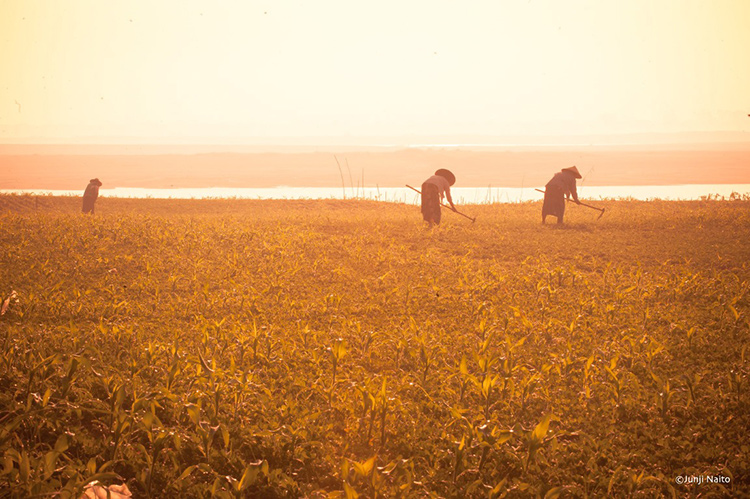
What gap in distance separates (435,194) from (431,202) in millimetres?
299

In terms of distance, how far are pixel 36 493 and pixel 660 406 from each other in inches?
193

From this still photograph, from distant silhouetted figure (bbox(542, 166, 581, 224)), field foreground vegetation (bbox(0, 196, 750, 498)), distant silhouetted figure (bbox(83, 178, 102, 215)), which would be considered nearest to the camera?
field foreground vegetation (bbox(0, 196, 750, 498))

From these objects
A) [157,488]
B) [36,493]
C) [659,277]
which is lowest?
[157,488]

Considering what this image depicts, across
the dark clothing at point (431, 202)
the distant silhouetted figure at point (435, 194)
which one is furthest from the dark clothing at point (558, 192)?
the dark clothing at point (431, 202)

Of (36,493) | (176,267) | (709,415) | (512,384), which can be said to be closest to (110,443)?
(36,493)

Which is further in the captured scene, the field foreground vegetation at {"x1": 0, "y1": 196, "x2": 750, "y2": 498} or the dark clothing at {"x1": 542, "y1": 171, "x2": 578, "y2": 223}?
the dark clothing at {"x1": 542, "y1": 171, "x2": 578, "y2": 223}

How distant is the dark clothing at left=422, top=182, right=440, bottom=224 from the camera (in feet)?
52.9

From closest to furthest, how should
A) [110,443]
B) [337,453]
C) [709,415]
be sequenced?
[110,443], [337,453], [709,415]

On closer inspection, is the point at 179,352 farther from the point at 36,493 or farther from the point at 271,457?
the point at 36,493

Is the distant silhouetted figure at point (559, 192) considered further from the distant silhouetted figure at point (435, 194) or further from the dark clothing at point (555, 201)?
the distant silhouetted figure at point (435, 194)

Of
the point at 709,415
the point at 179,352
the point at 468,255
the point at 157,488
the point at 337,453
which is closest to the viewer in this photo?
the point at 157,488

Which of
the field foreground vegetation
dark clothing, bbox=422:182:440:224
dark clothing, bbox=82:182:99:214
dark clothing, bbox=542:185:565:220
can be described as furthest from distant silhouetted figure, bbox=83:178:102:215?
dark clothing, bbox=542:185:565:220

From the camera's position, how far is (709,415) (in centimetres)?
489

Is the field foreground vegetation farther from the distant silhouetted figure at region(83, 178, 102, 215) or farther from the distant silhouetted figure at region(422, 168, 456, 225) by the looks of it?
the distant silhouetted figure at region(83, 178, 102, 215)
